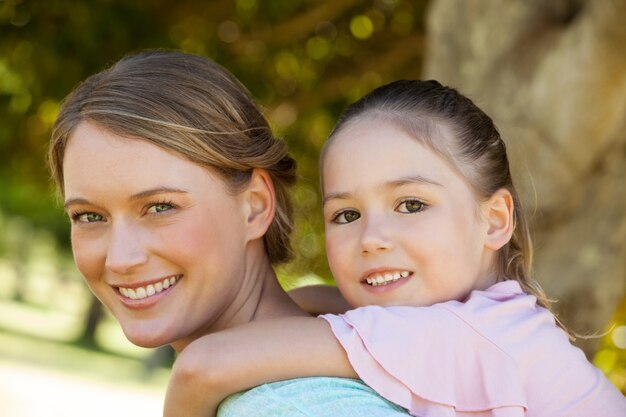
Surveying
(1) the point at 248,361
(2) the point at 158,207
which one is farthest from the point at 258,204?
(1) the point at 248,361

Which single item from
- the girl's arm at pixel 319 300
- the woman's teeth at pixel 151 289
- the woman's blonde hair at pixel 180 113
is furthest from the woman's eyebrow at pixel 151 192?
the girl's arm at pixel 319 300

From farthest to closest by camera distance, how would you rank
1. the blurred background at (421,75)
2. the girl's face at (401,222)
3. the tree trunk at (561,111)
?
the blurred background at (421,75), the tree trunk at (561,111), the girl's face at (401,222)

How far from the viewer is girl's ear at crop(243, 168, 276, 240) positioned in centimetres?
292

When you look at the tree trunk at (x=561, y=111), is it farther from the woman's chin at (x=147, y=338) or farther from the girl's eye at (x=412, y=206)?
the woman's chin at (x=147, y=338)

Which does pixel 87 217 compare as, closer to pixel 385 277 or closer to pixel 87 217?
pixel 87 217

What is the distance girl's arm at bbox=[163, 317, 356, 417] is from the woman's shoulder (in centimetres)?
3

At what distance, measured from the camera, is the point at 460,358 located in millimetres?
2350

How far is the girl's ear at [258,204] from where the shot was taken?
9.57 ft

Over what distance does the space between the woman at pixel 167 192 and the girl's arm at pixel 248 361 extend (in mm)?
65

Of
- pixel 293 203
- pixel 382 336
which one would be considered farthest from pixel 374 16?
pixel 382 336

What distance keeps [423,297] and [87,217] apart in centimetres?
90

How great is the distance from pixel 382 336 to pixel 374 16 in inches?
231

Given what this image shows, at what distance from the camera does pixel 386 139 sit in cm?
276

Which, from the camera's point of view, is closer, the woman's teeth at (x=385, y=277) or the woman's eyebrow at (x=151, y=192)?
the woman's eyebrow at (x=151, y=192)
